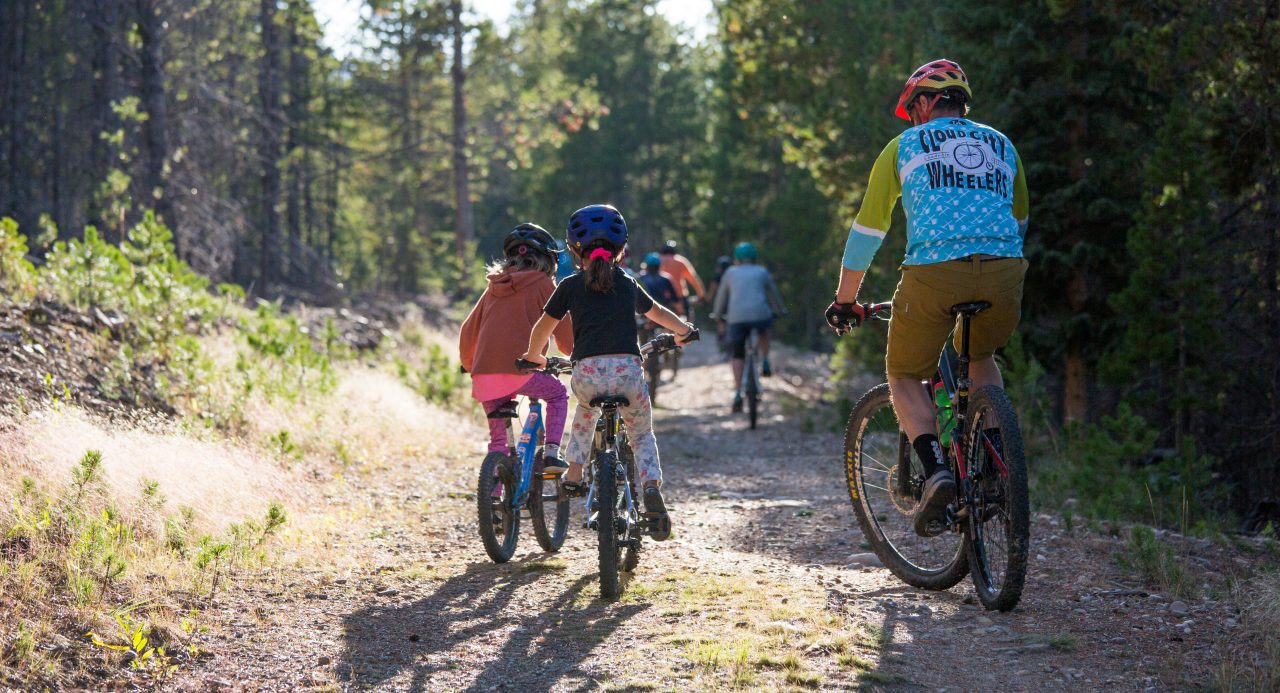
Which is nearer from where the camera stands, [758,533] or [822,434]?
[758,533]

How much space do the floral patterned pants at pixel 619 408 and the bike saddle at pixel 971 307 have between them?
1.62 m

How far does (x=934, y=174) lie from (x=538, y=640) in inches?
107

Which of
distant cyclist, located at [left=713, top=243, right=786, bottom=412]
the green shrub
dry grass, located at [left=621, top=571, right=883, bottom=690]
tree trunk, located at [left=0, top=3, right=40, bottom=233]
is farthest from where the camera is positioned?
tree trunk, located at [left=0, top=3, right=40, bottom=233]

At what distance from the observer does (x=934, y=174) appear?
5336 mm

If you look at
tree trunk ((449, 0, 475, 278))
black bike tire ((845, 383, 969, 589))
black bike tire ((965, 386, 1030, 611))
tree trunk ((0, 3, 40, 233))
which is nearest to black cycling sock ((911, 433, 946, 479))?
black bike tire ((965, 386, 1030, 611))

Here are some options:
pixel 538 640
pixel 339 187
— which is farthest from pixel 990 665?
pixel 339 187

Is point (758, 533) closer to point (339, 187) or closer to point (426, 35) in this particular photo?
point (426, 35)

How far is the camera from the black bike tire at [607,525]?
229 inches

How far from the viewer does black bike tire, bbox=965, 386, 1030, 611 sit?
197 inches

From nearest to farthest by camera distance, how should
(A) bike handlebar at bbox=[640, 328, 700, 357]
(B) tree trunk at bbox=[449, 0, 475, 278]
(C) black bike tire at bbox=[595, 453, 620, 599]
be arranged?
(C) black bike tire at bbox=[595, 453, 620, 599] → (A) bike handlebar at bbox=[640, 328, 700, 357] → (B) tree trunk at bbox=[449, 0, 475, 278]

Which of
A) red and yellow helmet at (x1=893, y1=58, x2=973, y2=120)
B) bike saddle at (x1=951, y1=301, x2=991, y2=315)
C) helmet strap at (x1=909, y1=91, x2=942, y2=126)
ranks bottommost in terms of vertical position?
bike saddle at (x1=951, y1=301, x2=991, y2=315)

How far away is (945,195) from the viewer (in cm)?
532

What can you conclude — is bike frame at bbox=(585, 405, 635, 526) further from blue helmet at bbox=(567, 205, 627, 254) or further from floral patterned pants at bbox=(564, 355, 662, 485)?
blue helmet at bbox=(567, 205, 627, 254)

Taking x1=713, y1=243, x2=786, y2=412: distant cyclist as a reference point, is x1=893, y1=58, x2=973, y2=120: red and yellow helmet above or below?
above
